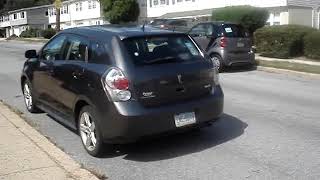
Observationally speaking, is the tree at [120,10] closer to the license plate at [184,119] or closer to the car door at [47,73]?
the car door at [47,73]

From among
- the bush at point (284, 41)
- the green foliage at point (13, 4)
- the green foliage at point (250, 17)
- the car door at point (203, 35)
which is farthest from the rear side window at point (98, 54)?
the green foliage at point (13, 4)

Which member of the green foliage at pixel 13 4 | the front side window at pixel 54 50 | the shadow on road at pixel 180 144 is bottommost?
the shadow on road at pixel 180 144

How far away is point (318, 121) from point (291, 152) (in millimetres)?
2046

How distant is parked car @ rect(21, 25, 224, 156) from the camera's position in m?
6.32

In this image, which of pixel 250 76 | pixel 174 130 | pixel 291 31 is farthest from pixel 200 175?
pixel 291 31

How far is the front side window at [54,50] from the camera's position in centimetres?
795

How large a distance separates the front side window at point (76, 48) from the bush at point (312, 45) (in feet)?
44.6

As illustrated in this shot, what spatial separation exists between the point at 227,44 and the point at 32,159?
11.2m

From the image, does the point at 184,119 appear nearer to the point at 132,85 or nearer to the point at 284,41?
the point at 132,85

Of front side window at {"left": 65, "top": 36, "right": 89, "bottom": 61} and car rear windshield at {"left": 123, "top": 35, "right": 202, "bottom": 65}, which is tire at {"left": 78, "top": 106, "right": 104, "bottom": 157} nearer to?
front side window at {"left": 65, "top": 36, "right": 89, "bottom": 61}

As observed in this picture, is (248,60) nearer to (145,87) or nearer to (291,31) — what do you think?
(291,31)

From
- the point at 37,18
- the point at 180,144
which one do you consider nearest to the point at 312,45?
the point at 180,144

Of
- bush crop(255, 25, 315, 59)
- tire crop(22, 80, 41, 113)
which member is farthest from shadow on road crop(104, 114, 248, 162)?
bush crop(255, 25, 315, 59)

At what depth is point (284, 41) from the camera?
20422mm
